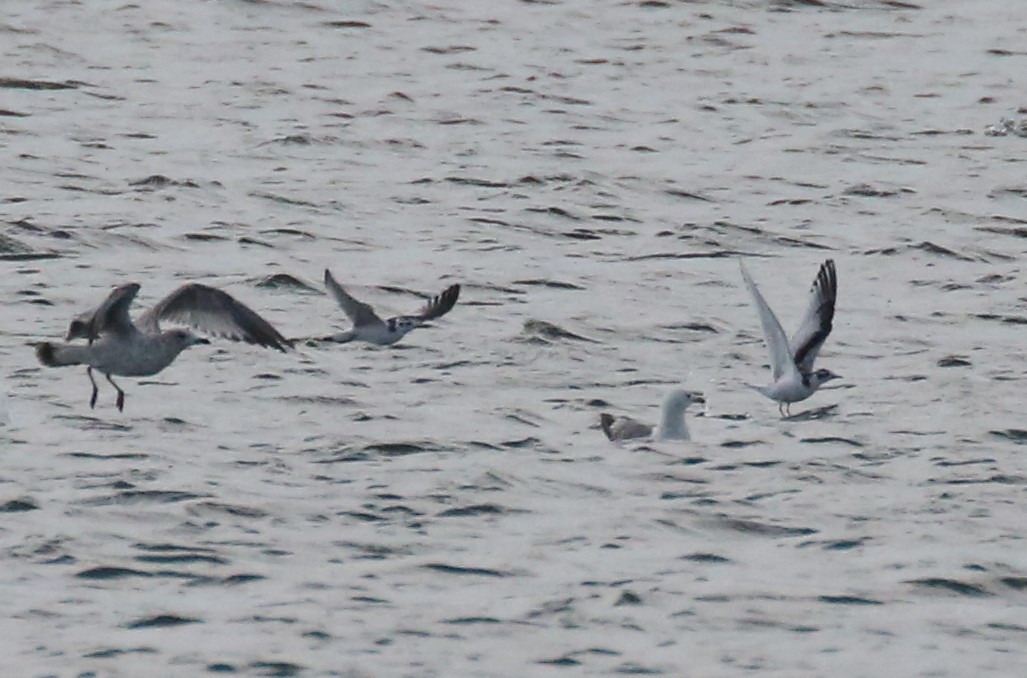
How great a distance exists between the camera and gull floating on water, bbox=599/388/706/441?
46.5 feet

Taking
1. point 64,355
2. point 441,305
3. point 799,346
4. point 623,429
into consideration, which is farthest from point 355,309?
point 799,346

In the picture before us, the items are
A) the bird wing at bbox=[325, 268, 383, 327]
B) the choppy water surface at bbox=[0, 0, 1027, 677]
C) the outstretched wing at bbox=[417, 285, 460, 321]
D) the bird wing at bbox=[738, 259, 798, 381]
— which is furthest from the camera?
Answer: the outstretched wing at bbox=[417, 285, 460, 321]

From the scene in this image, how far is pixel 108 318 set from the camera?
13.6 metres

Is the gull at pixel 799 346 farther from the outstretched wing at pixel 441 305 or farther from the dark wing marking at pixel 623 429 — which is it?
the outstretched wing at pixel 441 305

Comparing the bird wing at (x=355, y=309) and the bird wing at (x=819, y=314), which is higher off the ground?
the bird wing at (x=819, y=314)

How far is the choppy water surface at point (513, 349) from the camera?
427 inches

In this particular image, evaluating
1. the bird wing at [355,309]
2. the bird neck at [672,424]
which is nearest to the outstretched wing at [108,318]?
the bird wing at [355,309]

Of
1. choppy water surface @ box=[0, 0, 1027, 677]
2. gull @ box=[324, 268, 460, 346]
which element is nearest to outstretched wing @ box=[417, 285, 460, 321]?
gull @ box=[324, 268, 460, 346]

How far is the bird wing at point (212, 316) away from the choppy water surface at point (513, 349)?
1.92ft

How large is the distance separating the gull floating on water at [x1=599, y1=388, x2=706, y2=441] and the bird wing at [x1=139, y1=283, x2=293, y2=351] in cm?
213

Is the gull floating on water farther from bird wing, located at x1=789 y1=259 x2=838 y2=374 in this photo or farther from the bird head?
the bird head

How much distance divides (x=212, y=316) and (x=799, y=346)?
13.4 ft

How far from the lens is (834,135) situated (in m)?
26.9

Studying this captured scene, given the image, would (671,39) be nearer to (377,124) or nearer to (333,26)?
(333,26)
